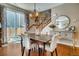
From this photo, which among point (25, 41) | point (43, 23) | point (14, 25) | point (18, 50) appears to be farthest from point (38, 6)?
point (18, 50)

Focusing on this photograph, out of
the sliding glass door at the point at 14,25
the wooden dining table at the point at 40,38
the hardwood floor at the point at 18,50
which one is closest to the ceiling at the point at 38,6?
the sliding glass door at the point at 14,25

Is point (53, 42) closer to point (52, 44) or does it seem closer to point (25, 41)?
point (52, 44)

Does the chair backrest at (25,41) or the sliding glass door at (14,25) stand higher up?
the sliding glass door at (14,25)

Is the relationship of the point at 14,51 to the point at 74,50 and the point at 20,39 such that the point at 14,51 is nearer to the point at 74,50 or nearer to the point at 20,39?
the point at 20,39

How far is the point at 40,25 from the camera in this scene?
7.63 feet

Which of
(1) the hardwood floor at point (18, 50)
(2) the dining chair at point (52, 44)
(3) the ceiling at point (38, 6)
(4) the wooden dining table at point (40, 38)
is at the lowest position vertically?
(1) the hardwood floor at point (18, 50)

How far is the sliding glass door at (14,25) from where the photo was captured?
2.29 meters

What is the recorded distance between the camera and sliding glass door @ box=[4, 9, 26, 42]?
2.29 m

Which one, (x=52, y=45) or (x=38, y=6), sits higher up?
(x=38, y=6)

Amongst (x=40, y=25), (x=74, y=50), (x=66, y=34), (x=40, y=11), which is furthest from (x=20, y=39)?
(x=74, y=50)

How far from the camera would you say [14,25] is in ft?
7.61

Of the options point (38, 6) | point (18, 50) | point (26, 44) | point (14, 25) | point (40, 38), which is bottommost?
point (18, 50)

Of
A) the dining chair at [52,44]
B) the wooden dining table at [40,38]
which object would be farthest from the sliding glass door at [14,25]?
the dining chair at [52,44]

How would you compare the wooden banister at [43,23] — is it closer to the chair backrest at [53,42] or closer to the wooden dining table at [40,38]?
the wooden dining table at [40,38]
